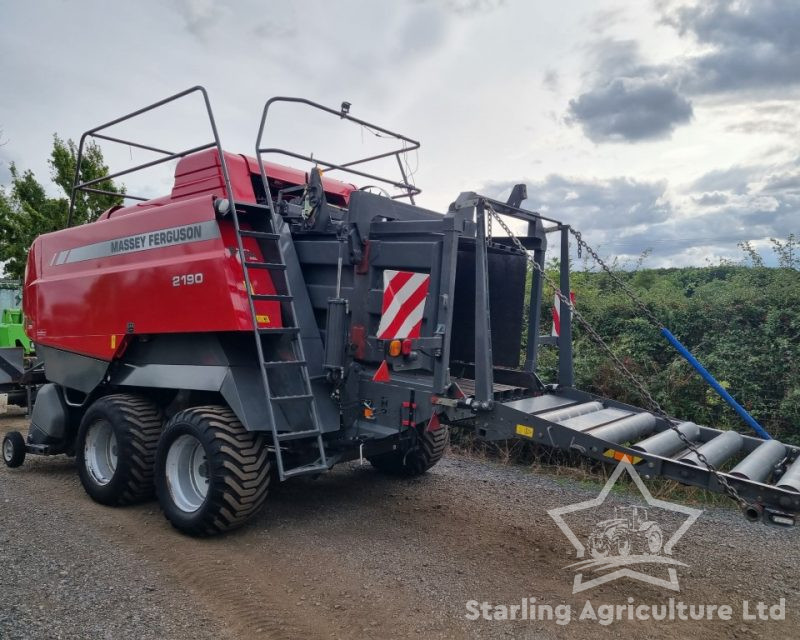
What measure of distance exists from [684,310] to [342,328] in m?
4.34

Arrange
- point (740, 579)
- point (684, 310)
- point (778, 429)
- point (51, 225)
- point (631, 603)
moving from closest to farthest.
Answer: point (631, 603) → point (740, 579) → point (778, 429) → point (684, 310) → point (51, 225)

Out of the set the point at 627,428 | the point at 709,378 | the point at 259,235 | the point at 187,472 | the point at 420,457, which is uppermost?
the point at 259,235

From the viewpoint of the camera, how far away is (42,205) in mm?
14383

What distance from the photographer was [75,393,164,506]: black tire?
5.03m

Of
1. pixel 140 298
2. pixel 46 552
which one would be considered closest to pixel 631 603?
pixel 46 552

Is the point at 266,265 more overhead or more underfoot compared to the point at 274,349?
more overhead

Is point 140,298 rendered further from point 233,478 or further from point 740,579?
point 740,579

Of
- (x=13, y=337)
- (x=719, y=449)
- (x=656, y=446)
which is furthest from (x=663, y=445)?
(x=13, y=337)

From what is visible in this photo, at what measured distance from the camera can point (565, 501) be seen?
5.47 meters

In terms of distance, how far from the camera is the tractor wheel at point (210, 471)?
14.1ft

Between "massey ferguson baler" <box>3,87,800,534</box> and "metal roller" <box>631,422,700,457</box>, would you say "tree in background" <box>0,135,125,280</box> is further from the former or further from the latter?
"metal roller" <box>631,422,700,457</box>

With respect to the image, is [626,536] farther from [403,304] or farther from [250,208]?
[250,208]

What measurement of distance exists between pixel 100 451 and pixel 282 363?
2.26 meters

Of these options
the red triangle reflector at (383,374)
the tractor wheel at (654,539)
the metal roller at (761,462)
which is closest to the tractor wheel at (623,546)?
the tractor wheel at (654,539)
